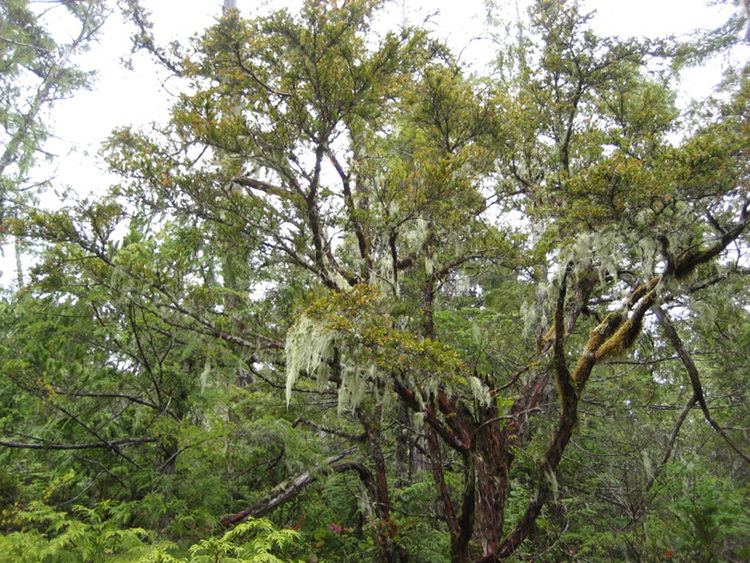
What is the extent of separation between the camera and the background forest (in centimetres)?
425

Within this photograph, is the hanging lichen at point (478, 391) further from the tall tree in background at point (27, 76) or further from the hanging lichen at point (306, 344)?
the tall tree in background at point (27, 76)

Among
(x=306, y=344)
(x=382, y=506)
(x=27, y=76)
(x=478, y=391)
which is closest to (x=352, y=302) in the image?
(x=306, y=344)

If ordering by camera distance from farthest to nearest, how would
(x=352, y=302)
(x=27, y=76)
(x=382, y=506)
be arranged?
(x=27, y=76) < (x=382, y=506) < (x=352, y=302)

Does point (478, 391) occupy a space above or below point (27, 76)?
below

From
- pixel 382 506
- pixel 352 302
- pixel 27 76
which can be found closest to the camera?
pixel 352 302

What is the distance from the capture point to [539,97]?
21.1ft

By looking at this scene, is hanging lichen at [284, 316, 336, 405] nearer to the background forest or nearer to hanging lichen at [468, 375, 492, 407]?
the background forest

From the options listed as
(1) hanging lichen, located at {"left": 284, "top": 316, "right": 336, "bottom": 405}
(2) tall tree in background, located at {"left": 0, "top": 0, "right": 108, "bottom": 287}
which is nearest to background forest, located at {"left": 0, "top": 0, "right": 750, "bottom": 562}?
(1) hanging lichen, located at {"left": 284, "top": 316, "right": 336, "bottom": 405}

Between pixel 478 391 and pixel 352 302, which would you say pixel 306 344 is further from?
pixel 478 391

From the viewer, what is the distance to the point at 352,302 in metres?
4.21

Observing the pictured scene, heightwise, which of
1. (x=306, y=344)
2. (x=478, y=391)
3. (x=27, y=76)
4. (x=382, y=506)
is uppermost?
(x=27, y=76)

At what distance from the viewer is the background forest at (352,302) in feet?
13.9

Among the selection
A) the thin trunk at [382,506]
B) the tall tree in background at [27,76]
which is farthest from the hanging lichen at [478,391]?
the tall tree in background at [27,76]

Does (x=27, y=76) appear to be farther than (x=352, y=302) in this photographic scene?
Yes
